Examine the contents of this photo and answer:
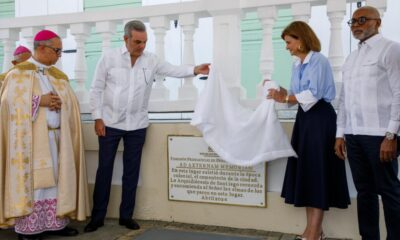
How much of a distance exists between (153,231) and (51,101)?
146cm

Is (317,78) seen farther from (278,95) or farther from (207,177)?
(207,177)

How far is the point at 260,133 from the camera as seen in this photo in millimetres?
3379

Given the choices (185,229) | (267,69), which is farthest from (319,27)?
(185,229)

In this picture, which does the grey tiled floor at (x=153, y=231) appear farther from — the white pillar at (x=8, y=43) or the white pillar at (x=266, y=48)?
the white pillar at (x=8, y=43)

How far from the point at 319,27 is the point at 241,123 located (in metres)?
1.44

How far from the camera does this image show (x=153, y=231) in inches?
145

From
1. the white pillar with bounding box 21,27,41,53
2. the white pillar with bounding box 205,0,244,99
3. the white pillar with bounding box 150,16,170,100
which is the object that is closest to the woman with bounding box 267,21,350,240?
the white pillar with bounding box 205,0,244,99

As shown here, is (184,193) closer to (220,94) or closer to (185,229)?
(185,229)

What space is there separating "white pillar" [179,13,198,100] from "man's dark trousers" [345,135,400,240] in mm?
1622

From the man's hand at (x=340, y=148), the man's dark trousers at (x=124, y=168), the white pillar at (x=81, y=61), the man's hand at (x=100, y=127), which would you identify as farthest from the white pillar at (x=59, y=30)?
the man's hand at (x=340, y=148)

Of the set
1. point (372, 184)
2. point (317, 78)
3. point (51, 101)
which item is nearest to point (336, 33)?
point (317, 78)

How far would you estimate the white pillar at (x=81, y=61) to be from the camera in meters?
4.32

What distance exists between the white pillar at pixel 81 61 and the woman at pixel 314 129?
226cm

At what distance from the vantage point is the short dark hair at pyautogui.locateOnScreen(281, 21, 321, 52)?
2.98 metres
